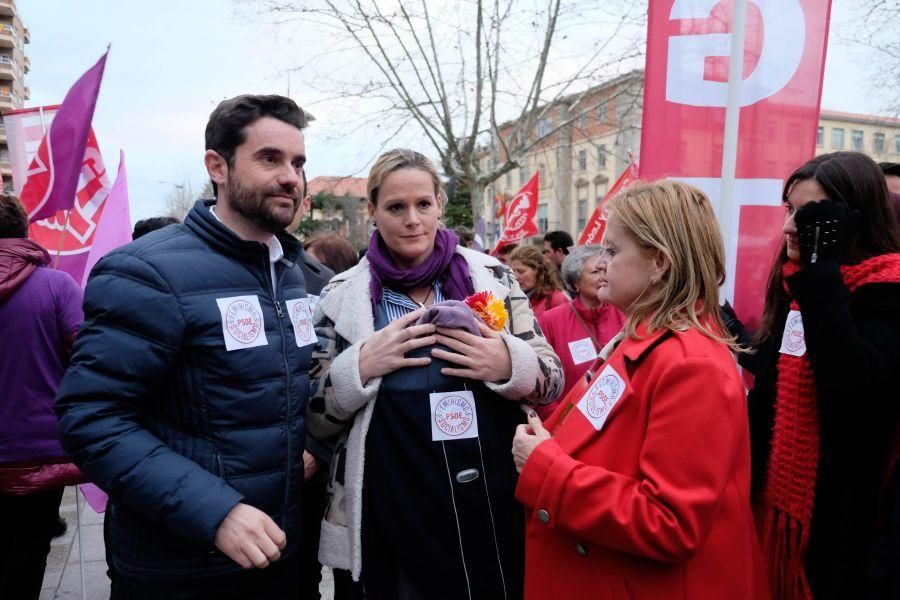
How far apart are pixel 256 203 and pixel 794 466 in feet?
5.95

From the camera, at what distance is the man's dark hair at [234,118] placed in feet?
6.07

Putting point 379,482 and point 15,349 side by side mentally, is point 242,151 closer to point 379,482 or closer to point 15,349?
point 379,482

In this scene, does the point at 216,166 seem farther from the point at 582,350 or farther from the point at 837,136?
the point at 837,136

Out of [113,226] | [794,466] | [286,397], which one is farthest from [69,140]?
[794,466]

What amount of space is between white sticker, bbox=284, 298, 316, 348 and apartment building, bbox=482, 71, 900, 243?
12089mm

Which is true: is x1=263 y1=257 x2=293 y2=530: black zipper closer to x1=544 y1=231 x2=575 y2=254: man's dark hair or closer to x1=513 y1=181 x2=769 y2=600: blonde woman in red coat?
x1=513 y1=181 x2=769 y2=600: blonde woman in red coat

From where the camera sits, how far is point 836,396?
1.68m

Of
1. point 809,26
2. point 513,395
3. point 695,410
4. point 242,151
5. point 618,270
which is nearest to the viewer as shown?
point 695,410

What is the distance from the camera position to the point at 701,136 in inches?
119

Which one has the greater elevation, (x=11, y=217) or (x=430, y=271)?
(x=11, y=217)

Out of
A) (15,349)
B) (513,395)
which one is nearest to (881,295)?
(513,395)

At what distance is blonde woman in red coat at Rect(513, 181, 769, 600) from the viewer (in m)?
1.42

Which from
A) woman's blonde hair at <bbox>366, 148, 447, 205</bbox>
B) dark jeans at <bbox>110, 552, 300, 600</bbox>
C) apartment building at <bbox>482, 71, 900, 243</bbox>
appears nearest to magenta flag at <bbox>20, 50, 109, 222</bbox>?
woman's blonde hair at <bbox>366, 148, 447, 205</bbox>

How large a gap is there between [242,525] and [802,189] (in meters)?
1.93
